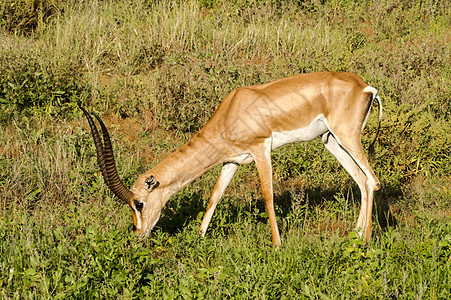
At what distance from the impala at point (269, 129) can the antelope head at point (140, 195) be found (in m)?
0.01

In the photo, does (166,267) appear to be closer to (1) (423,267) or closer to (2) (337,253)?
(2) (337,253)

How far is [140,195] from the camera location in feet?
16.4

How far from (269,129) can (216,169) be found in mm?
1683

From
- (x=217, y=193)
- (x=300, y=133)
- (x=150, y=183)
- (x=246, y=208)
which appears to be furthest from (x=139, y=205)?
(x=300, y=133)

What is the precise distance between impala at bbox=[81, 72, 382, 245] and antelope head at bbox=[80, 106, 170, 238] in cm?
1

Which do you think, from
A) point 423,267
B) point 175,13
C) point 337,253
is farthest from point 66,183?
point 175,13

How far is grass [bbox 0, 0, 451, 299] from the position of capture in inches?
163

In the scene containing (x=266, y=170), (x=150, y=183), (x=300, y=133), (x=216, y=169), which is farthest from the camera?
(x=216, y=169)

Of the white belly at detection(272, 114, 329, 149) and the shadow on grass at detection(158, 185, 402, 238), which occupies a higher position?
the white belly at detection(272, 114, 329, 149)

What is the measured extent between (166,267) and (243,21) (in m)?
7.12

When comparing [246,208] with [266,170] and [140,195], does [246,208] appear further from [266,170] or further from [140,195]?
[140,195]

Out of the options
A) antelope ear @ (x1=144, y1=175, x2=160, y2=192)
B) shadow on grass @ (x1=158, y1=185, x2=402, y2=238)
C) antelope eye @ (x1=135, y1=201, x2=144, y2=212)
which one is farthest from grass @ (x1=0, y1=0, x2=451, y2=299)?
antelope ear @ (x1=144, y1=175, x2=160, y2=192)

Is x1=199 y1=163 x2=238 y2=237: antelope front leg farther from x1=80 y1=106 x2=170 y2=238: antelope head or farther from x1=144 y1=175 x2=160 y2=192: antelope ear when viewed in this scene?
x1=144 y1=175 x2=160 y2=192: antelope ear

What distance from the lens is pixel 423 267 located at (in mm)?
4270
